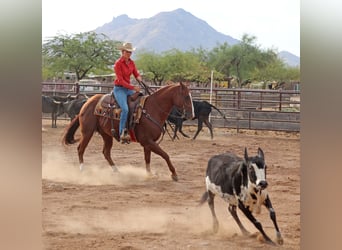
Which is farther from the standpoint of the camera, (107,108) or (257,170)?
(107,108)

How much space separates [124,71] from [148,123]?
341 mm

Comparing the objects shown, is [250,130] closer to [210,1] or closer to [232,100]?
[232,100]

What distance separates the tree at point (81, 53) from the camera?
3301 millimetres

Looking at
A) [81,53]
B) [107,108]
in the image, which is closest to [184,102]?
[107,108]

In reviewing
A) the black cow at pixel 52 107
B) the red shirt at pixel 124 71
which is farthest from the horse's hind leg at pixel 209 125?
the black cow at pixel 52 107

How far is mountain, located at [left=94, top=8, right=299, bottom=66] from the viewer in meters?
3.25

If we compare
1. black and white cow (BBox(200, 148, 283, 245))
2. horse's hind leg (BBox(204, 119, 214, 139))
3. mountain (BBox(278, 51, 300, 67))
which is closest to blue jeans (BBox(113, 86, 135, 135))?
horse's hind leg (BBox(204, 119, 214, 139))

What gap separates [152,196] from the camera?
330cm

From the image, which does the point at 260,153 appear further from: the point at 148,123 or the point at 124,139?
the point at 124,139

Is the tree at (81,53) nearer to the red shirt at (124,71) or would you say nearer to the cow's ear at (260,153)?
the red shirt at (124,71)

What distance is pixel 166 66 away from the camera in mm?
3359

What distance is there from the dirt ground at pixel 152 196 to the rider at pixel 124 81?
12 cm

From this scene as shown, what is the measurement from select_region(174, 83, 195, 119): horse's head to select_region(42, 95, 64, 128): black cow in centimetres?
69
